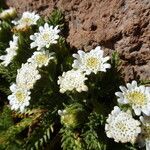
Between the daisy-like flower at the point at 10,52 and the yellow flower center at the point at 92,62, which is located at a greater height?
the daisy-like flower at the point at 10,52

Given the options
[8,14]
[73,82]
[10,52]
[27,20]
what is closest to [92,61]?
[73,82]

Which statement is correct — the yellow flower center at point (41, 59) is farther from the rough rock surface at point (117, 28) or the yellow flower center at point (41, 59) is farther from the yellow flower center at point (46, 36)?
the rough rock surface at point (117, 28)

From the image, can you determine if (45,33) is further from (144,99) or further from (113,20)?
(144,99)

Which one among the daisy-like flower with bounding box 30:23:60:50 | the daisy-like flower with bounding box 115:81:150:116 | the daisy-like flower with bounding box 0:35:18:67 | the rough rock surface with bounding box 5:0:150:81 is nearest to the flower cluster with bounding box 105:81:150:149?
the daisy-like flower with bounding box 115:81:150:116

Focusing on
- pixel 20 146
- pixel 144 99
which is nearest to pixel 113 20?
pixel 144 99

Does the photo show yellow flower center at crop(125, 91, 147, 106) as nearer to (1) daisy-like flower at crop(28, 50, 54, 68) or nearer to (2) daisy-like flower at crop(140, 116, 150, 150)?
(2) daisy-like flower at crop(140, 116, 150, 150)

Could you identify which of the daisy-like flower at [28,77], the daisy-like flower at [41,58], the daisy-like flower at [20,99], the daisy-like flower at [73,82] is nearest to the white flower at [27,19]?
the daisy-like flower at [41,58]

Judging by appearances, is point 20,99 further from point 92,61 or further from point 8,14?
point 8,14
